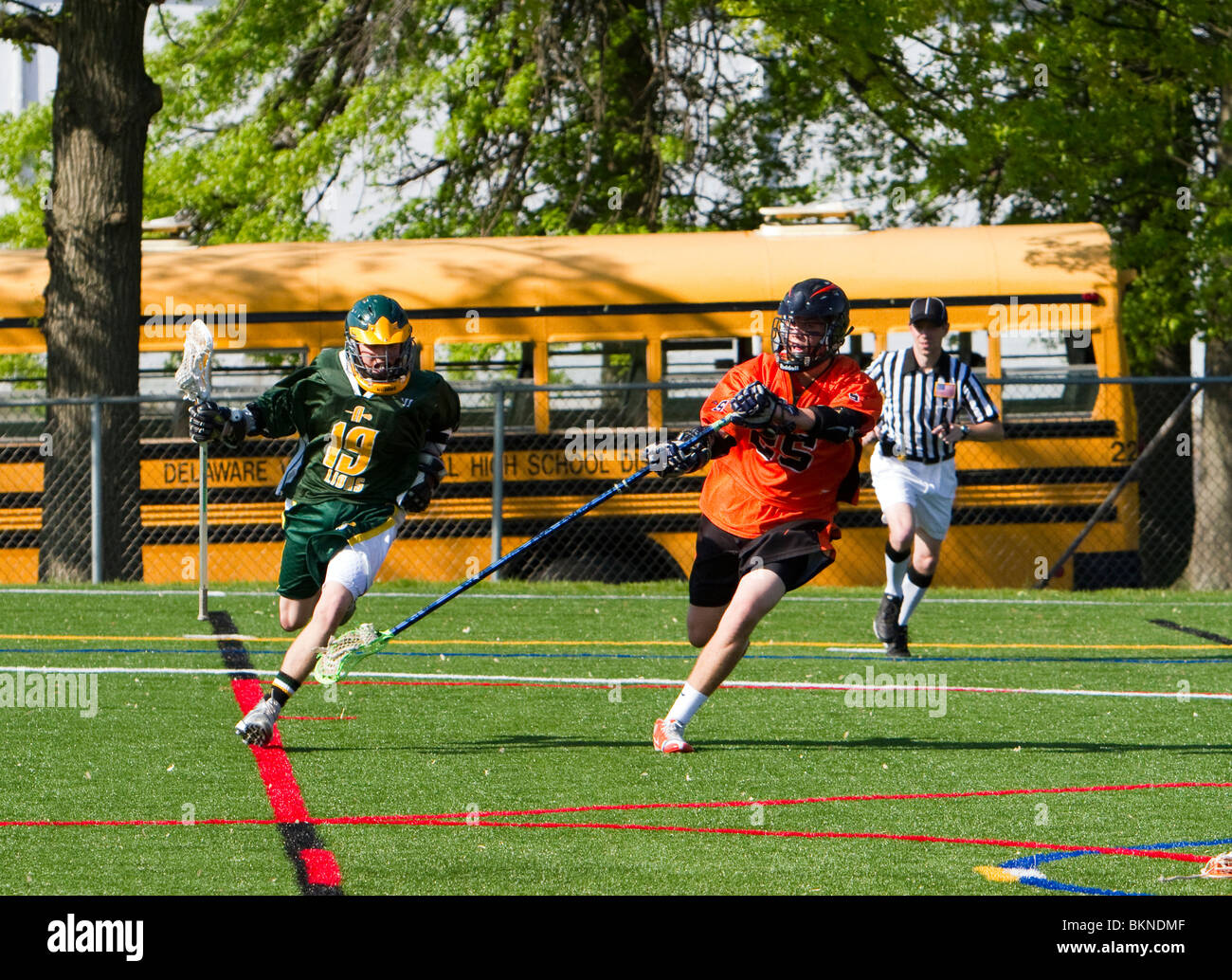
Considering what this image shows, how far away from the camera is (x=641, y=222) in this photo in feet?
63.8

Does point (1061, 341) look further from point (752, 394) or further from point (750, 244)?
point (752, 394)

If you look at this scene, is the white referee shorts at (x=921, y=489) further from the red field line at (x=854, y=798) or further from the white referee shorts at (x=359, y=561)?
the white referee shorts at (x=359, y=561)

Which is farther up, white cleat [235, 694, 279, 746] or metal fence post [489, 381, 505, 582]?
metal fence post [489, 381, 505, 582]

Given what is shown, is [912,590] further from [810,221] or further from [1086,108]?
[1086,108]

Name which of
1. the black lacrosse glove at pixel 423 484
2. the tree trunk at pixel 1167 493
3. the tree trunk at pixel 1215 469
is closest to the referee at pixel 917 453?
the black lacrosse glove at pixel 423 484

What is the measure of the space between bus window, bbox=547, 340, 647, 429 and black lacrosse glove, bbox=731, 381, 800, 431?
7.41 m

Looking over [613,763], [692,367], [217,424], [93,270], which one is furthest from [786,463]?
[93,270]

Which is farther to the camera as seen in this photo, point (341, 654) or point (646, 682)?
point (646, 682)

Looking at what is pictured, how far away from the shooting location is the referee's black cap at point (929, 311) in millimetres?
9578

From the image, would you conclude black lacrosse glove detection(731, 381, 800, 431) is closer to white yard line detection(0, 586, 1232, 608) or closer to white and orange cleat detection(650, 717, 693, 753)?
white and orange cleat detection(650, 717, 693, 753)

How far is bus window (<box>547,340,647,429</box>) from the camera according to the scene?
14.0 m

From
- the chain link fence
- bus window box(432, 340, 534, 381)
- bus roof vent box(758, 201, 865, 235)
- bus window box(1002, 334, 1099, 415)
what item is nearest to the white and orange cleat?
the chain link fence

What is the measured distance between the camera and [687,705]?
6891 mm

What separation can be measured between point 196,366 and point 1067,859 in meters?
5.48
